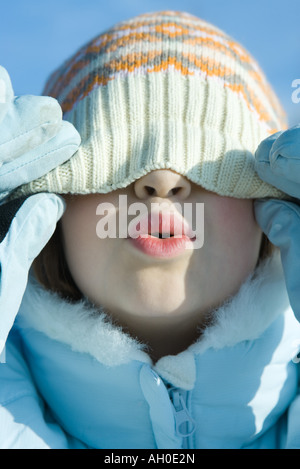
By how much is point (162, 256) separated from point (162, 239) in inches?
1.3

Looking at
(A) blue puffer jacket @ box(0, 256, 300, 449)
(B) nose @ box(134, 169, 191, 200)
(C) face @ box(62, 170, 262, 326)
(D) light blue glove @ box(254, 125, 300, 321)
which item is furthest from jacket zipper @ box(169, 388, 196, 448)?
(B) nose @ box(134, 169, 191, 200)

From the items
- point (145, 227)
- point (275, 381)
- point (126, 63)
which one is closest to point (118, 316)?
point (145, 227)

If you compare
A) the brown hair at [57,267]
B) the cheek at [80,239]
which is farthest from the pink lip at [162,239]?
the brown hair at [57,267]

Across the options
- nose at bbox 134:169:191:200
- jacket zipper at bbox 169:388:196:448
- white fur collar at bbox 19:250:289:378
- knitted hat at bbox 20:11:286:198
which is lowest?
jacket zipper at bbox 169:388:196:448

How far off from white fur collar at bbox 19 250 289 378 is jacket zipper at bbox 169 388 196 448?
0.11 ft

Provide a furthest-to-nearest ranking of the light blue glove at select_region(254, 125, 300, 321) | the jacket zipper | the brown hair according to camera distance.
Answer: the brown hair < the jacket zipper < the light blue glove at select_region(254, 125, 300, 321)

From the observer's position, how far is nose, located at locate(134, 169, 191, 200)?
3.55ft

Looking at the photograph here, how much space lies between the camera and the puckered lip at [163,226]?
1077 mm

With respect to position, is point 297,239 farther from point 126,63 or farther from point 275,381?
point 126,63

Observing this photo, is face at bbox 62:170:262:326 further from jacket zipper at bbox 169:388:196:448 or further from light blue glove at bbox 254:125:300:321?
jacket zipper at bbox 169:388:196:448

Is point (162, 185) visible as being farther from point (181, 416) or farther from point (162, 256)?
point (181, 416)

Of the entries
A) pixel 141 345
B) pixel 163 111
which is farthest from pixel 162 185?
pixel 141 345

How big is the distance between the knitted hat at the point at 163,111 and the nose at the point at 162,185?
0.05 ft
